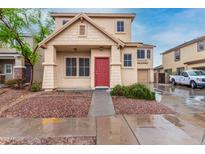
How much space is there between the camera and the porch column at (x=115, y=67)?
1398 centimetres

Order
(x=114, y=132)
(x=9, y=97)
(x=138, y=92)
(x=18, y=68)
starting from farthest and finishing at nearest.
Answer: (x=18, y=68) → (x=9, y=97) → (x=138, y=92) → (x=114, y=132)

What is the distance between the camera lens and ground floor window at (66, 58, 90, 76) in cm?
1549

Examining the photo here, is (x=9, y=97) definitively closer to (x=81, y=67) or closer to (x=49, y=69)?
(x=49, y=69)

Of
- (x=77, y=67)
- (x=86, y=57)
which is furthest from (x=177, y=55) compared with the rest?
(x=77, y=67)

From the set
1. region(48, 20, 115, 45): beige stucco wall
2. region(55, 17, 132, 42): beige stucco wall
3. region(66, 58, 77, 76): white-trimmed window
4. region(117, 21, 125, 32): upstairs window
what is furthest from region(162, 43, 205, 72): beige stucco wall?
region(66, 58, 77, 76): white-trimmed window

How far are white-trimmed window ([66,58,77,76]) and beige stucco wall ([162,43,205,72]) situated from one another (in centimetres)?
1558

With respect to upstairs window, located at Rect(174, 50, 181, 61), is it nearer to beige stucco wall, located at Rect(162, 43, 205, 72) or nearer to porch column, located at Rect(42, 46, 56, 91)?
beige stucco wall, located at Rect(162, 43, 205, 72)

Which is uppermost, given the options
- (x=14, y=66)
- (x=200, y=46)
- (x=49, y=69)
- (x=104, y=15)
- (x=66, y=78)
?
(x=104, y=15)

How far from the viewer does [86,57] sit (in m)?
15.6

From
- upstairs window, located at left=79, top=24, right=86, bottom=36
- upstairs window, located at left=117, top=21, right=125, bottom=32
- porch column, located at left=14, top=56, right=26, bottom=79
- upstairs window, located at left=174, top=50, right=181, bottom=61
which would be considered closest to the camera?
upstairs window, located at left=79, top=24, right=86, bottom=36

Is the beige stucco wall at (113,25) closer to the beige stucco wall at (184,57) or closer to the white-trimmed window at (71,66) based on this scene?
the white-trimmed window at (71,66)

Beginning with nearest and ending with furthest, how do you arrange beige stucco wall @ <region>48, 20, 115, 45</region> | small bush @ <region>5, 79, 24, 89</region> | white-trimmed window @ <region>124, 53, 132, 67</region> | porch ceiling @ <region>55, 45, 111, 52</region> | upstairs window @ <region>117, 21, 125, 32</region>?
beige stucco wall @ <region>48, 20, 115, 45</region>
porch ceiling @ <region>55, 45, 111, 52</region>
white-trimmed window @ <region>124, 53, 132, 67</region>
small bush @ <region>5, 79, 24, 89</region>
upstairs window @ <region>117, 21, 125, 32</region>

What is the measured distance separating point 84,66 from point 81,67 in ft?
0.86
